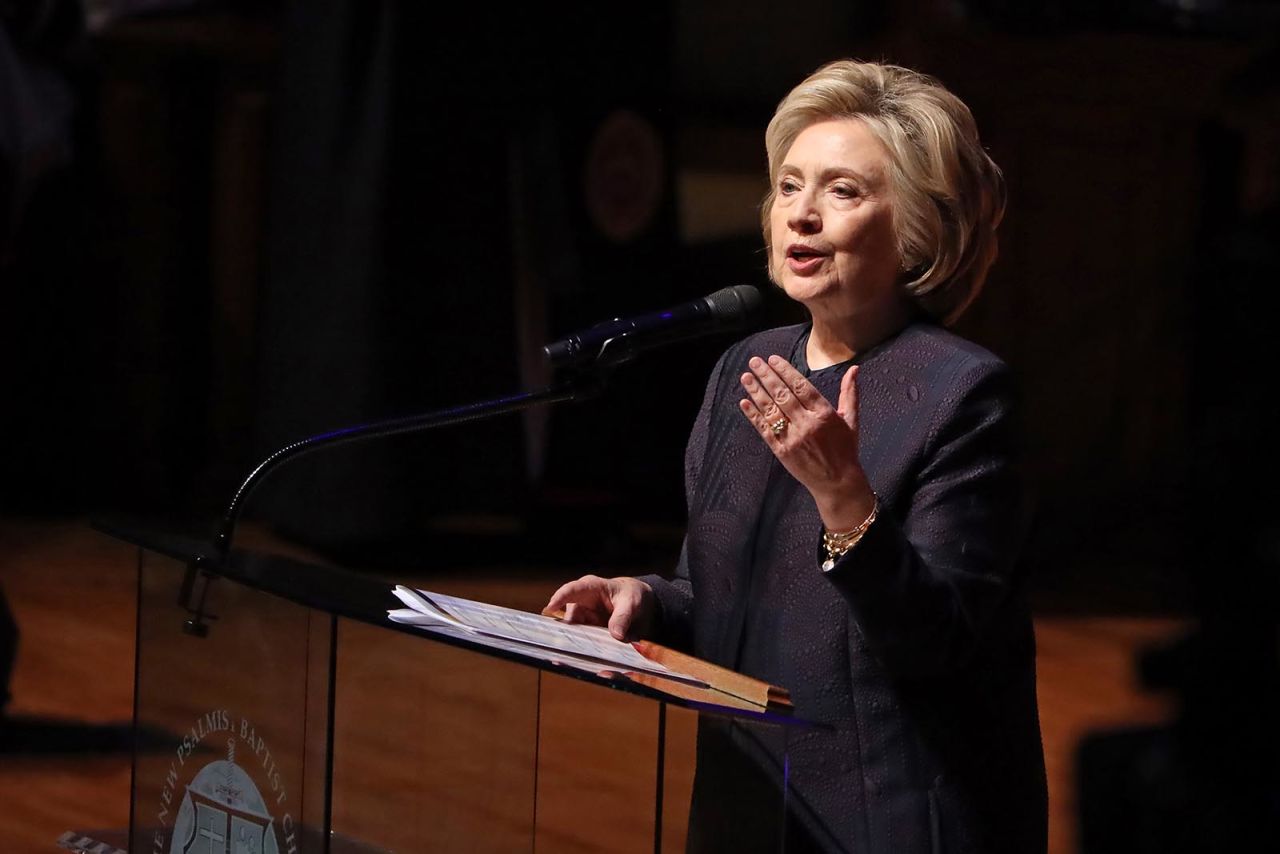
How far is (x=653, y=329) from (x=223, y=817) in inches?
21.7

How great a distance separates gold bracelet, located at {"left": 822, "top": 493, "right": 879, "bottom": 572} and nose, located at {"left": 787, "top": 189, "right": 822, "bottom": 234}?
1.02 feet

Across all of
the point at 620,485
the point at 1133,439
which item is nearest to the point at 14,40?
the point at 620,485

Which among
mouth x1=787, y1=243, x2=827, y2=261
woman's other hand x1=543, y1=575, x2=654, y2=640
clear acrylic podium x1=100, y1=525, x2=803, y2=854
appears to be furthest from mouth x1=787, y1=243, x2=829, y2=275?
clear acrylic podium x1=100, y1=525, x2=803, y2=854

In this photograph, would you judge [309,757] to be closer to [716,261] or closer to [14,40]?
[14,40]

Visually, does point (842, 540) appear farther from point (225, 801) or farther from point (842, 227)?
point (225, 801)

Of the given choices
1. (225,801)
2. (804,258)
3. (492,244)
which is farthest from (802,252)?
(492,244)

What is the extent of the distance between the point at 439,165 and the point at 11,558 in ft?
5.80

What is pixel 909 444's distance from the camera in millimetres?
1533

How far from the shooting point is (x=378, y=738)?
146cm

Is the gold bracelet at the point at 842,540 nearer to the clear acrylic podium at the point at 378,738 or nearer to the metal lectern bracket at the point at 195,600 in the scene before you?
the clear acrylic podium at the point at 378,738

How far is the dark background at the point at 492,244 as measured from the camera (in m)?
4.95

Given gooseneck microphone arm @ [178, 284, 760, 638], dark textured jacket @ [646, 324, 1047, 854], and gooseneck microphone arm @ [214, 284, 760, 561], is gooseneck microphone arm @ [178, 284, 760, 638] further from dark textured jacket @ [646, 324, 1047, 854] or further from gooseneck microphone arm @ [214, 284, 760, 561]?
dark textured jacket @ [646, 324, 1047, 854]

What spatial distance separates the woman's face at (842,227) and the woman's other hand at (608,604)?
317 mm

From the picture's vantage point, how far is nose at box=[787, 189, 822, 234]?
161 cm
